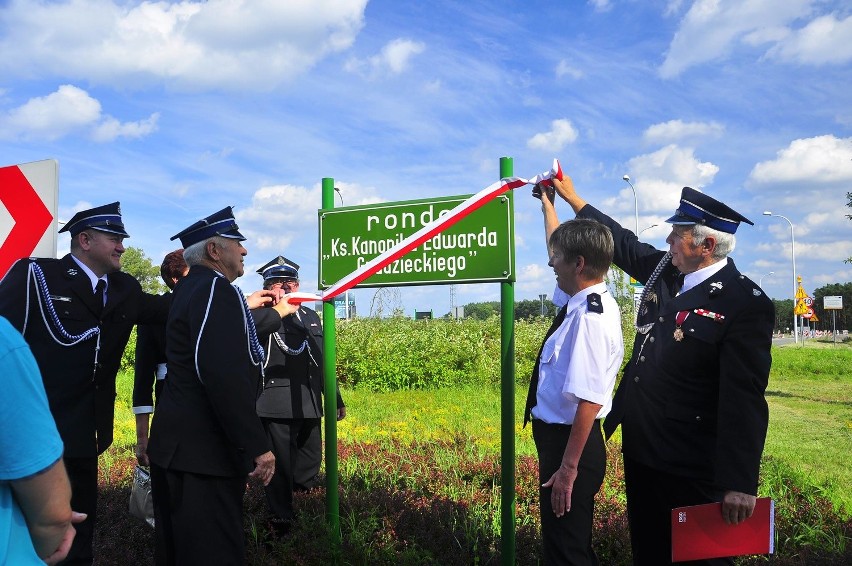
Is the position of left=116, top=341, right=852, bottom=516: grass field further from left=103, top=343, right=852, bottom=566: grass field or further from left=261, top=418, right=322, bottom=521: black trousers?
left=261, top=418, right=322, bottom=521: black trousers

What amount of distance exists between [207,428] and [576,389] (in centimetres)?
171

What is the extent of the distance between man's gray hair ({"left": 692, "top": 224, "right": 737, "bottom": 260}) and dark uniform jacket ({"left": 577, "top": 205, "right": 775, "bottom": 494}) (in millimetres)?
68

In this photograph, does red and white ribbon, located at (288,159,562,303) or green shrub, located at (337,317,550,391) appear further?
green shrub, located at (337,317,550,391)

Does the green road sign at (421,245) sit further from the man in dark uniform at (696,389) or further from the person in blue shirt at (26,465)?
the person in blue shirt at (26,465)

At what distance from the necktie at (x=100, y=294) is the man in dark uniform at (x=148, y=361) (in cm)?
58

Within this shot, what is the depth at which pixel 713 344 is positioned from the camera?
9.80 feet

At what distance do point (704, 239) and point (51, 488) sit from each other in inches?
105

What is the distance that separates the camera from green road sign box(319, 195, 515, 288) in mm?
4336

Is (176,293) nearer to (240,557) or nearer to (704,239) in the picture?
(240,557)

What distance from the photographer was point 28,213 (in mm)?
4605

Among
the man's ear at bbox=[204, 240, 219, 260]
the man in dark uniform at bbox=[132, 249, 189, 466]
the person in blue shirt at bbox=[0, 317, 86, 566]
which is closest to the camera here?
the person in blue shirt at bbox=[0, 317, 86, 566]

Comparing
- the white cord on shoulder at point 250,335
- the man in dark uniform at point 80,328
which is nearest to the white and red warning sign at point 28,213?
the man in dark uniform at point 80,328

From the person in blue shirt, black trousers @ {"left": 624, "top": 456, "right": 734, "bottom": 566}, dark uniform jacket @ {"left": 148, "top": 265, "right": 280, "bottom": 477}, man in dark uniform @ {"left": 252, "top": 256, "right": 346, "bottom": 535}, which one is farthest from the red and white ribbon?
the person in blue shirt

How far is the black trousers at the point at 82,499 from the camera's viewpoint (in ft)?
13.2
